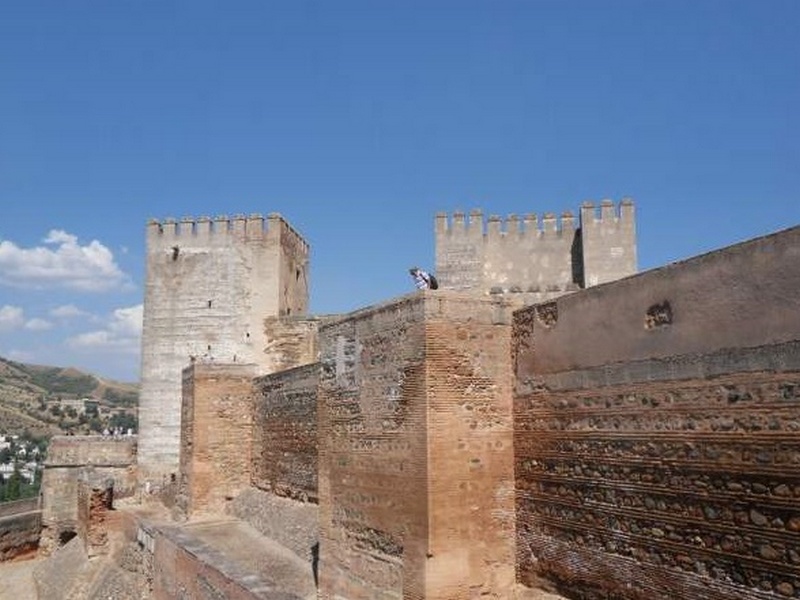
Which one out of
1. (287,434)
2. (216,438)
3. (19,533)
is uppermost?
(287,434)

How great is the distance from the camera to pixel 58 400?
4134 inches

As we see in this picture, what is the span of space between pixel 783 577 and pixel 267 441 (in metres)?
10.6

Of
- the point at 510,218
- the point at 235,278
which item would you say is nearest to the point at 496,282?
the point at 510,218

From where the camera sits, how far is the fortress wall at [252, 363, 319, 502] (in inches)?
476

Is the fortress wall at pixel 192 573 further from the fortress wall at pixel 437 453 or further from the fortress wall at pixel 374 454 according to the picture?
the fortress wall at pixel 437 453

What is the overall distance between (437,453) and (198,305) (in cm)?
1380

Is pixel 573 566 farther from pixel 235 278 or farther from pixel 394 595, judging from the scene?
pixel 235 278

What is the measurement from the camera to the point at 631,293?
18.6ft

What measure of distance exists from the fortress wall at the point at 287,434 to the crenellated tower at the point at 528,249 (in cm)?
567

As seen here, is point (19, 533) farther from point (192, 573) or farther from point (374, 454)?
point (374, 454)

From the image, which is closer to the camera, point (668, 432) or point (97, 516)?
point (668, 432)

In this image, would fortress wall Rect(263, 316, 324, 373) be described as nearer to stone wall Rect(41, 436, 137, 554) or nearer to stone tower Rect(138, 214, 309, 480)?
stone tower Rect(138, 214, 309, 480)

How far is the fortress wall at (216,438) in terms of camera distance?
14453 millimetres

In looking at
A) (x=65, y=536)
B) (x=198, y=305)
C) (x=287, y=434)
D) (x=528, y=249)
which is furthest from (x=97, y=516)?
(x=528, y=249)
